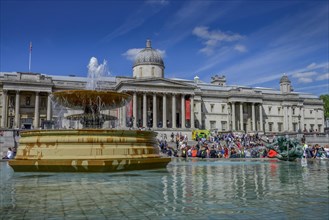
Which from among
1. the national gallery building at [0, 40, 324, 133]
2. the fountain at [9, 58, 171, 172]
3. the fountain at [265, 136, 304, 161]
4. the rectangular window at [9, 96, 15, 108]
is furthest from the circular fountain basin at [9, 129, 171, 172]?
the rectangular window at [9, 96, 15, 108]

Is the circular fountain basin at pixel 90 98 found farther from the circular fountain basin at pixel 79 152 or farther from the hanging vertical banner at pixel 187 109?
the hanging vertical banner at pixel 187 109

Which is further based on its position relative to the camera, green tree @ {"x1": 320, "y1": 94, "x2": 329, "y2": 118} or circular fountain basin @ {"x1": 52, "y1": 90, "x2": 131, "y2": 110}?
green tree @ {"x1": 320, "y1": 94, "x2": 329, "y2": 118}

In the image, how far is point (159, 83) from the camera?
58.0 meters

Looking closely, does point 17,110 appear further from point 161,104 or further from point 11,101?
point 161,104

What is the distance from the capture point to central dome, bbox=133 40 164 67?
62812 millimetres

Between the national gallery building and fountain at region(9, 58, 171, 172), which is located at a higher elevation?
the national gallery building

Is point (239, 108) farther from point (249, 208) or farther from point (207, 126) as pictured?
point (249, 208)

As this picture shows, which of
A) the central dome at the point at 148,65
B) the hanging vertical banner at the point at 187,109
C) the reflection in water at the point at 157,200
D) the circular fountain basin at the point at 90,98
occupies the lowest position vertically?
the reflection in water at the point at 157,200

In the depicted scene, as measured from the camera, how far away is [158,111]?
61938 mm

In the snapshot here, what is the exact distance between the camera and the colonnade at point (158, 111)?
56.7 m

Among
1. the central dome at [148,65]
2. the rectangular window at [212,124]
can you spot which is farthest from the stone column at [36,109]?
the rectangular window at [212,124]

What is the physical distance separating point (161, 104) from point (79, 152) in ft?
168

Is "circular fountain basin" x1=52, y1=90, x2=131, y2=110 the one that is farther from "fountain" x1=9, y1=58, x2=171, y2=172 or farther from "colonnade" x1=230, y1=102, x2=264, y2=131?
"colonnade" x1=230, y1=102, x2=264, y2=131

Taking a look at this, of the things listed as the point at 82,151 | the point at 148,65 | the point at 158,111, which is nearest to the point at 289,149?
the point at 82,151
